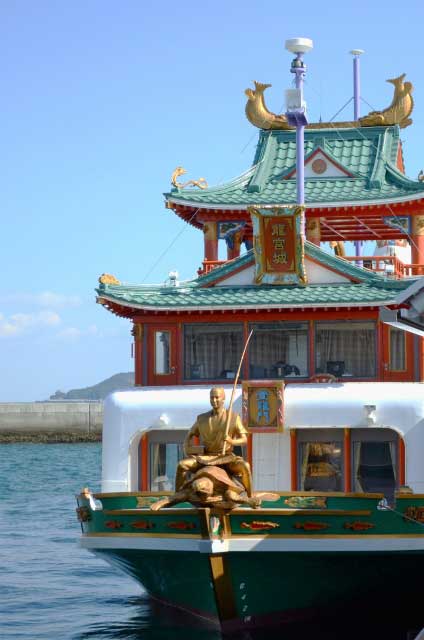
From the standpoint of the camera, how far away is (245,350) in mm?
25828

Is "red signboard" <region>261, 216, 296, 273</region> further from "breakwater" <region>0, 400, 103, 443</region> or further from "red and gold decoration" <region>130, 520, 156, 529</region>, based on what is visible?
"breakwater" <region>0, 400, 103, 443</region>

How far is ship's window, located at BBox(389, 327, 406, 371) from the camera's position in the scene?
84.9 feet

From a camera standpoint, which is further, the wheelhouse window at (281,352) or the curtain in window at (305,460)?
the wheelhouse window at (281,352)

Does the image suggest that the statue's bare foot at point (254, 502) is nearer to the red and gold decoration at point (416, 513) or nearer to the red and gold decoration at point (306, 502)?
the red and gold decoration at point (306, 502)

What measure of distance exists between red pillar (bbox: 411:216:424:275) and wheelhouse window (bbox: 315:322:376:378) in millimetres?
3434

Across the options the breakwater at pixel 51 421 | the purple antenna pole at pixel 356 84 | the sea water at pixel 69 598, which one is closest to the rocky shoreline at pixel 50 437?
the breakwater at pixel 51 421

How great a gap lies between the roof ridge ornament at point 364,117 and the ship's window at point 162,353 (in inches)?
305

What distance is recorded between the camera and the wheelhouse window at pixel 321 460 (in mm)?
24938

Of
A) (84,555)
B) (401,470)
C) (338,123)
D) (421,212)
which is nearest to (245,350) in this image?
(401,470)

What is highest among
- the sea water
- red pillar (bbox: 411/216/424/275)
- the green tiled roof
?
the green tiled roof

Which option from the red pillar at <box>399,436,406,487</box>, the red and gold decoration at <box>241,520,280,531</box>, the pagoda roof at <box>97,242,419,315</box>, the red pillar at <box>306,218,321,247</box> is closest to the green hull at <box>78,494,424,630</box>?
the red and gold decoration at <box>241,520,280,531</box>

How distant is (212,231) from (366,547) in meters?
9.47

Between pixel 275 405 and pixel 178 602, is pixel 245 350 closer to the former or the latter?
pixel 275 405

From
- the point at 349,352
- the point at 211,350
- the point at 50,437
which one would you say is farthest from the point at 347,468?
the point at 50,437
